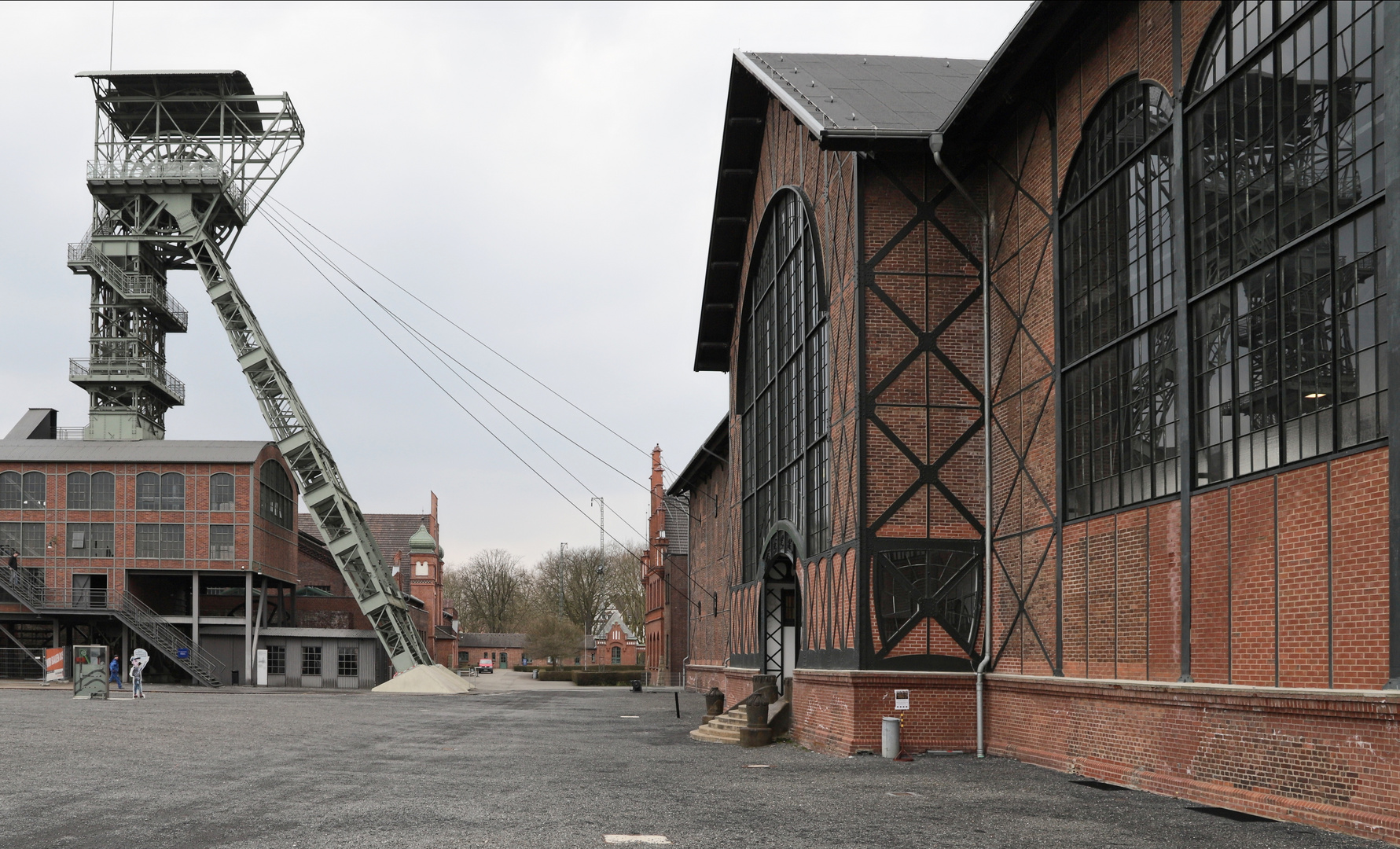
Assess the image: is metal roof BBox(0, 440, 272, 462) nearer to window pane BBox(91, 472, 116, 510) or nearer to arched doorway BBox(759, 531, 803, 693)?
window pane BBox(91, 472, 116, 510)

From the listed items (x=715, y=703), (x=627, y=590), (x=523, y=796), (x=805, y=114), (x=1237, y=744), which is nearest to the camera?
(x=1237, y=744)

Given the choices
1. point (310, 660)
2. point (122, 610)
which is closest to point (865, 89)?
point (122, 610)

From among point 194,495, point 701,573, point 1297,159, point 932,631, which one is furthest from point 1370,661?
point 194,495

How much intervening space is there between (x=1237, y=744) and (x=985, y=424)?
8.31 m

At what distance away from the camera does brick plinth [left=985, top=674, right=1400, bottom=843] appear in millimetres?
10602

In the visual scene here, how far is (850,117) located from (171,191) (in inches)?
1647

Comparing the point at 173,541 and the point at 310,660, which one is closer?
the point at 173,541

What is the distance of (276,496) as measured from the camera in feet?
181

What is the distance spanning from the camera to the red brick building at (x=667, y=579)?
60.8m

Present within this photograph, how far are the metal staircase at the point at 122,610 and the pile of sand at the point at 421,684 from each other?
732 cm

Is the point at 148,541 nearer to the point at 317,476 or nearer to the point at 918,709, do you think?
the point at 317,476

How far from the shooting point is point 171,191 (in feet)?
178

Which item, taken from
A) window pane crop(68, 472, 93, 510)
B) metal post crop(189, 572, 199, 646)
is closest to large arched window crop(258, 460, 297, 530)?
metal post crop(189, 572, 199, 646)

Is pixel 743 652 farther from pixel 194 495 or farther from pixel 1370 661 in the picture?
pixel 194 495
